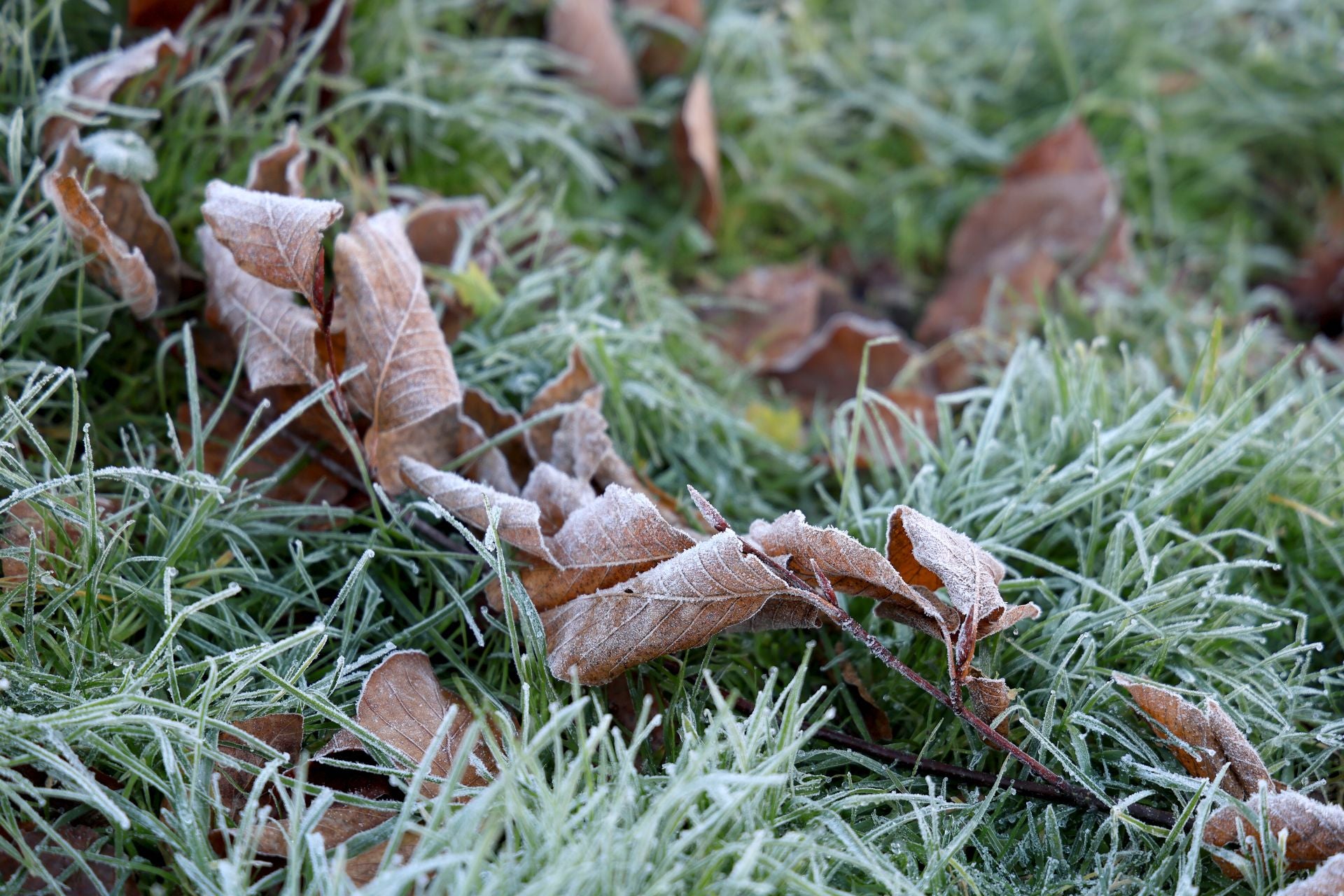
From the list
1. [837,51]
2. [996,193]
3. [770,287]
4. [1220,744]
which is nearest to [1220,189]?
[996,193]

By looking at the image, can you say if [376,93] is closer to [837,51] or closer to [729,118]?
[729,118]

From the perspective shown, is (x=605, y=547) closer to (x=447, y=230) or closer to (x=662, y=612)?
(x=662, y=612)

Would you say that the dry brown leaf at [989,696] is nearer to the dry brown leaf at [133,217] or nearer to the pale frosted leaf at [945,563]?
the pale frosted leaf at [945,563]

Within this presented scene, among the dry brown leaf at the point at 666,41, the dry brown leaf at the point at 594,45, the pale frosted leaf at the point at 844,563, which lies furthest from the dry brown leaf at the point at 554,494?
the dry brown leaf at the point at 666,41

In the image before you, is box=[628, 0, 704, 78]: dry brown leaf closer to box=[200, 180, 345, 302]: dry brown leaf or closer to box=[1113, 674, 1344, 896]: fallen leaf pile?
box=[200, 180, 345, 302]: dry brown leaf

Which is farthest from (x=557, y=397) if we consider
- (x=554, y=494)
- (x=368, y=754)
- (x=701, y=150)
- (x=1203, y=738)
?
(x=1203, y=738)

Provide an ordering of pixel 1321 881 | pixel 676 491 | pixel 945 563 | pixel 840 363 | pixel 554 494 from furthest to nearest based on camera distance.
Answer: pixel 840 363 < pixel 676 491 < pixel 554 494 < pixel 945 563 < pixel 1321 881
